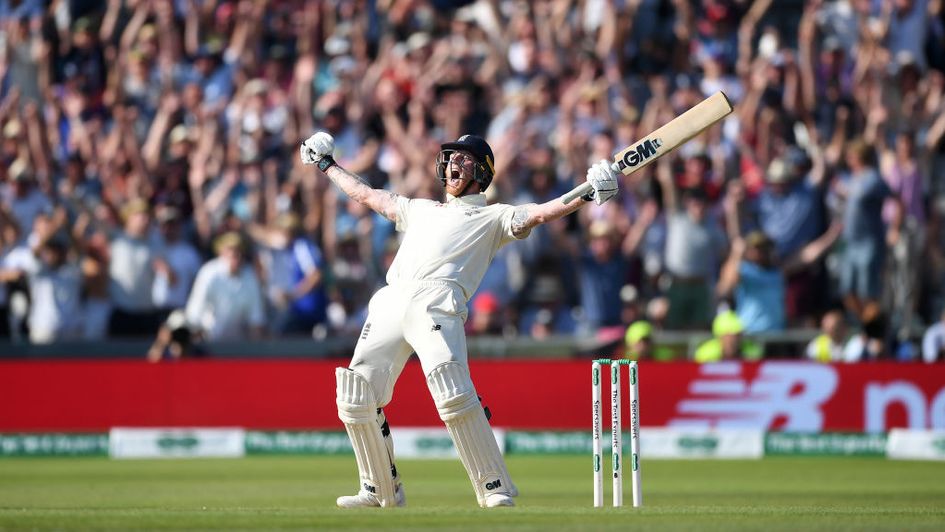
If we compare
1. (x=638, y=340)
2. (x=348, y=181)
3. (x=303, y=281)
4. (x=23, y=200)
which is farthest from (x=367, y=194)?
(x=23, y=200)

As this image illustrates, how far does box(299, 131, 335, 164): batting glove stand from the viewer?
8.55 meters

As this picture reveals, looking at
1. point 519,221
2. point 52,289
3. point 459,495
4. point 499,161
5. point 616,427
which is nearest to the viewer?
point 616,427

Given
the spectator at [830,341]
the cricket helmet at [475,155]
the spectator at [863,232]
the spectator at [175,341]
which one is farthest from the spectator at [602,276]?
the cricket helmet at [475,155]

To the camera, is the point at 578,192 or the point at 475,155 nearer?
the point at 578,192

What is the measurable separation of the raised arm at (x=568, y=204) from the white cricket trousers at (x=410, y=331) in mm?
444

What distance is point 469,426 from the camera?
25.5 feet

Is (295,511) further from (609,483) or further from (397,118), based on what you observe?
(397,118)

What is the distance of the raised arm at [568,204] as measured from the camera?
7.64 meters

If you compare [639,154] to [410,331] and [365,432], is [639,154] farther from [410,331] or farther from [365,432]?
[365,432]

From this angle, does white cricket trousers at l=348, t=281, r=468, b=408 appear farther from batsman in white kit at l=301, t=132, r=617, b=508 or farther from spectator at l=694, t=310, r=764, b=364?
spectator at l=694, t=310, r=764, b=364

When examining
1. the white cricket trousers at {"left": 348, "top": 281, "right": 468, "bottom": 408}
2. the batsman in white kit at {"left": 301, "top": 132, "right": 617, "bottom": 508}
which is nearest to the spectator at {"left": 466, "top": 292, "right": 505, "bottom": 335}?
the batsman in white kit at {"left": 301, "top": 132, "right": 617, "bottom": 508}

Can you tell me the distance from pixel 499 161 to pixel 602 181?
7100 millimetres

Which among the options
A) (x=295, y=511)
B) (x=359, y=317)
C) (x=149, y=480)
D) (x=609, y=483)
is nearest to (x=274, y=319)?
(x=359, y=317)

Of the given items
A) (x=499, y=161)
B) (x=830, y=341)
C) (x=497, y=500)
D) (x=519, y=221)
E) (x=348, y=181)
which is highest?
(x=499, y=161)
